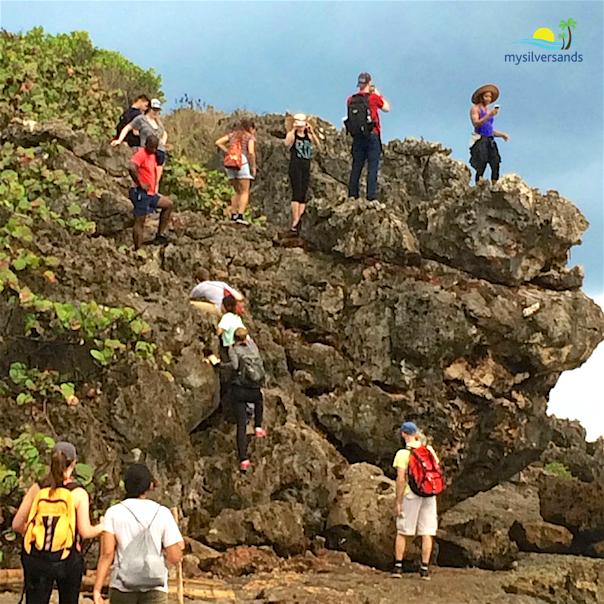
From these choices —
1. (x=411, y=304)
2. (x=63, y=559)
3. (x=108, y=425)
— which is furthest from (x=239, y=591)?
(x=411, y=304)

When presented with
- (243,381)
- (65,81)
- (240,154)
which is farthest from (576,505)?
(65,81)

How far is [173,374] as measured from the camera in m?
10.1

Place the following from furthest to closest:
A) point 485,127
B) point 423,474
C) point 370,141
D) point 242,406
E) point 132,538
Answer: point 485,127, point 370,141, point 242,406, point 423,474, point 132,538

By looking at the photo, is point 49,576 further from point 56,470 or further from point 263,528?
point 263,528

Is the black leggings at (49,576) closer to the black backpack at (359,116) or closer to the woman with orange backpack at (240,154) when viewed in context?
the woman with orange backpack at (240,154)

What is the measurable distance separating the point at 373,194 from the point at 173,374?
6.15 metres

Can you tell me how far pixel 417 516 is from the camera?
979cm

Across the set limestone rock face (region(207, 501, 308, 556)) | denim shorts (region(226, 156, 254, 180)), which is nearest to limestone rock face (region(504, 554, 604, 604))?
limestone rock face (region(207, 501, 308, 556))

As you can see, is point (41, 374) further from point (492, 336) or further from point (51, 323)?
point (492, 336)

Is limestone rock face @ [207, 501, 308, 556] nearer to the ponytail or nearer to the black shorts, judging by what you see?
the ponytail

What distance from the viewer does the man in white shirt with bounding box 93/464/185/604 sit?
5148 millimetres

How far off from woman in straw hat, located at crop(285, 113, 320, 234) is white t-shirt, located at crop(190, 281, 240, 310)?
10.1 feet

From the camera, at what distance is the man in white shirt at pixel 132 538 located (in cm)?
515

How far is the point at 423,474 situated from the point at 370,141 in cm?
685
